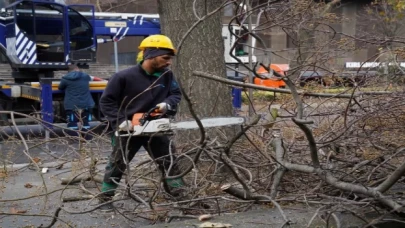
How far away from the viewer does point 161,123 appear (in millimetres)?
4434

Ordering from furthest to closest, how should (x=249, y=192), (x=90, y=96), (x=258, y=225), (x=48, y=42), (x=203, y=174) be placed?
1. (x=48, y=42)
2. (x=90, y=96)
3. (x=203, y=174)
4. (x=249, y=192)
5. (x=258, y=225)

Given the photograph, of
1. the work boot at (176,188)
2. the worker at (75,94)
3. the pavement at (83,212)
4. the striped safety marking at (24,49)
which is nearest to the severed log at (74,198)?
the pavement at (83,212)

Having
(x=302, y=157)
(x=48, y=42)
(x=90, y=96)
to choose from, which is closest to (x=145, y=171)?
(x=302, y=157)

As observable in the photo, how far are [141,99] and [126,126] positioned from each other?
0.37m

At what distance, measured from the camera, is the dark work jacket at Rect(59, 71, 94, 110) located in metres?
11.2

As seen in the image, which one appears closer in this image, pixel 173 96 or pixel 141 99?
pixel 141 99

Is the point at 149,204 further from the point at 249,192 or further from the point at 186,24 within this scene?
the point at 186,24

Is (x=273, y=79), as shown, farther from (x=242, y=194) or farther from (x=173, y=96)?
(x=173, y=96)

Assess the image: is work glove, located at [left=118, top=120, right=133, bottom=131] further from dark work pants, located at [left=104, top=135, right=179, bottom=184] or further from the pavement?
the pavement

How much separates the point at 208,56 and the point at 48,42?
7.37m

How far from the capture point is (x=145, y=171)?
17.7 feet

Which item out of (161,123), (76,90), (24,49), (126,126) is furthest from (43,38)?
(161,123)

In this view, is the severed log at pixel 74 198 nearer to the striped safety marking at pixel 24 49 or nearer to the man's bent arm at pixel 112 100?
Result: the man's bent arm at pixel 112 100

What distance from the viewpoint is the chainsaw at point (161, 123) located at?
442 centimetres
